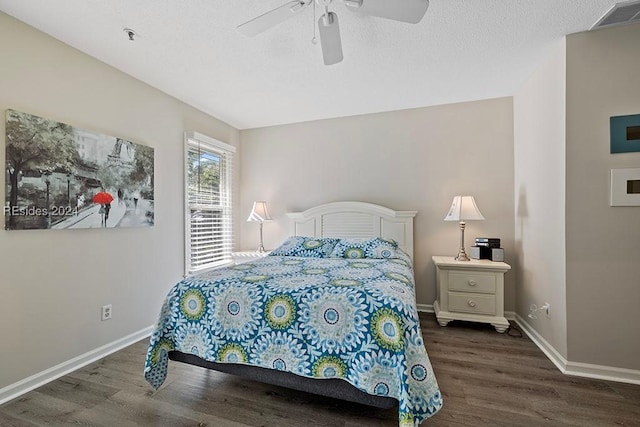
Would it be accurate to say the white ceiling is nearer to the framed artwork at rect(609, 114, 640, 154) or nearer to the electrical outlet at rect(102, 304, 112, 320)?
the framed artwork at rect(609, 114, 640, 154)

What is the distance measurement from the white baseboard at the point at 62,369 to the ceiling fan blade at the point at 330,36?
9.70ft

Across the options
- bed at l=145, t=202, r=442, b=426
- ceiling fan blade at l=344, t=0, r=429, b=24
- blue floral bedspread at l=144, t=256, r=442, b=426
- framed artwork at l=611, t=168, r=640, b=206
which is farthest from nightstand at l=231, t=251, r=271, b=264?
framed artwork at l=611, t=168, r=640, b=206

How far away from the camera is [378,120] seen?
3.67 m

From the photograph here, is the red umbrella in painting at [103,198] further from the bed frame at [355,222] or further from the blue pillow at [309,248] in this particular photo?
the bed frame at [355,222]

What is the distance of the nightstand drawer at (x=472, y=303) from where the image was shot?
286 cm

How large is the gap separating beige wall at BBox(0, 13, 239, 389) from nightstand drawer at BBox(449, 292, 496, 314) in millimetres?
3059

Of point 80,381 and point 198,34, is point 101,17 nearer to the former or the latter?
point 198,34

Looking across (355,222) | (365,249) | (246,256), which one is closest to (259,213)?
(246,256)

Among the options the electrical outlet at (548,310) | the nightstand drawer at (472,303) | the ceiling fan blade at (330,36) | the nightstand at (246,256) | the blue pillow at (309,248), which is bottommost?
the nightstand drawer at (472,303)

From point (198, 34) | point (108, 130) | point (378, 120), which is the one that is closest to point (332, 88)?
point (378, 120)

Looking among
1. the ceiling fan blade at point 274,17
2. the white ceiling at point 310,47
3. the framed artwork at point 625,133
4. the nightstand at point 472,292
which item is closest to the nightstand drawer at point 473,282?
the nightstand at point 472,292

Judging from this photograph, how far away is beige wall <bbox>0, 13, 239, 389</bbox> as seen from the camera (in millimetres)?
1900

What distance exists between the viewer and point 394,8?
5.05 feet

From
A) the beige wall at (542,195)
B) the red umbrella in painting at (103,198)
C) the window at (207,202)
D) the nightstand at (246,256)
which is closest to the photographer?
the beige wall at (542,195)
